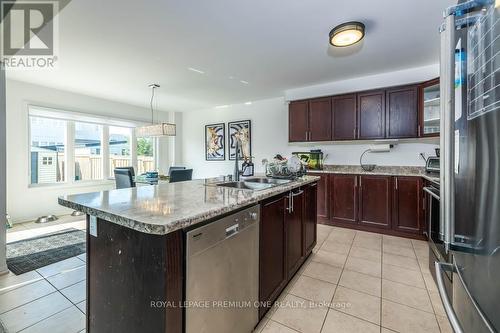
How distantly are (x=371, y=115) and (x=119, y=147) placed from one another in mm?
5399

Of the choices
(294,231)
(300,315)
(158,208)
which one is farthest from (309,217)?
(158,208)

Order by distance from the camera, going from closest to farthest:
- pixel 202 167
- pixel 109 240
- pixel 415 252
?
pixel 109 240
pixel 415 252
pixel 202 167

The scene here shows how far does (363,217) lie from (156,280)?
341cm

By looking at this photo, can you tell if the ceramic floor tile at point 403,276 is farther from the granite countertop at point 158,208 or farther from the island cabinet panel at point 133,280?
the island cabinet panel at point 133,280

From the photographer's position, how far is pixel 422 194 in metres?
3.07

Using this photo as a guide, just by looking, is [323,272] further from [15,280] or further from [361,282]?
[15,280]

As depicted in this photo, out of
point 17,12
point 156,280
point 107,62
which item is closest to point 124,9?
point 17,12

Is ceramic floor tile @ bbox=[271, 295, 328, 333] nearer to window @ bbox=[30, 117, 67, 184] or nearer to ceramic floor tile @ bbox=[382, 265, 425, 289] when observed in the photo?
ceramic floor tile @ bbox=[382, 265, 425, 289]

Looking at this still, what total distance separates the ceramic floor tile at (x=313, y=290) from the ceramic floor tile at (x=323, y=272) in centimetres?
8

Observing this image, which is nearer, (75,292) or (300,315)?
(300,315)

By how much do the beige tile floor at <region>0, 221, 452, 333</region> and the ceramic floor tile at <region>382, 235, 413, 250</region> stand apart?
0.93 feet

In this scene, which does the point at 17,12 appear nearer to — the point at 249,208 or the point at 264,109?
the point at 249,208

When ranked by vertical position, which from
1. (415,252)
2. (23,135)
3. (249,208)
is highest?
(23,135)

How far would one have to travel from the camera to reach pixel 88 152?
480 cm
